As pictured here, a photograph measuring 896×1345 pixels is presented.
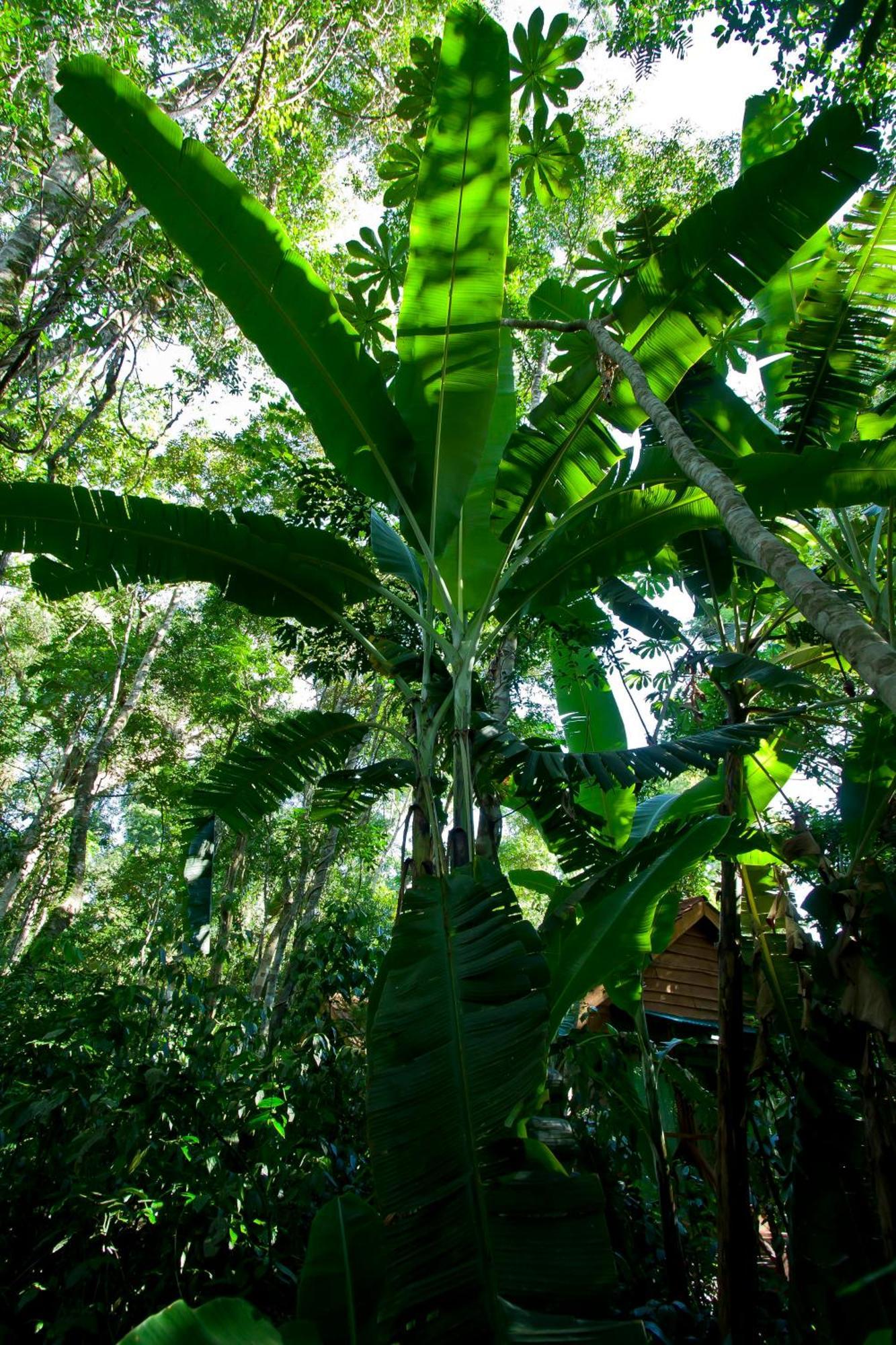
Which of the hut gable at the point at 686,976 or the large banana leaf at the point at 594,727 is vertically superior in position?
the large banana leaf at the point at 594,727

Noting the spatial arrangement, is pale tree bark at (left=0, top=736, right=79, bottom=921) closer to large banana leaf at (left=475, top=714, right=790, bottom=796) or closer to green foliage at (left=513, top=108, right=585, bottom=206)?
large banana leaf at (left=475, top=714, right=790, bottom=796)

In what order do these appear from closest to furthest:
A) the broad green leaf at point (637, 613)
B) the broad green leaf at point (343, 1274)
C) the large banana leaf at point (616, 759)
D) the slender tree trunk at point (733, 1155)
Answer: the broad green leaf at point (343, 1274) → the slender tree trunk at point (733, 1155) → the large banana leaf at point (616, 759) → the broad green leaf at point (637, 613)

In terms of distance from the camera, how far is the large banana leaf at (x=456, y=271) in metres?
2.64

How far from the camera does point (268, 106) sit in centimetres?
713

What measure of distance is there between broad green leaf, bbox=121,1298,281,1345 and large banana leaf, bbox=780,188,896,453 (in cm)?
464

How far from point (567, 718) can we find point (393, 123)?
462 inches

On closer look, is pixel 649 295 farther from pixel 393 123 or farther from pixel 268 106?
pixel 393 123

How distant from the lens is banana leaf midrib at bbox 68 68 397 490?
8.44 ft

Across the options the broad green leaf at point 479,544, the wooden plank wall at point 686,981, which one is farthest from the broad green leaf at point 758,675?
the wooden plank wall at point 686,981

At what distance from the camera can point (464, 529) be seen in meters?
3.29

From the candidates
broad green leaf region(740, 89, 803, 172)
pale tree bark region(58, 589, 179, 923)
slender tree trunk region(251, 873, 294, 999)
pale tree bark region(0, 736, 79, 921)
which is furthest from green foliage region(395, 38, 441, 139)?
pale tree bark region(0, 736, 79, 921)

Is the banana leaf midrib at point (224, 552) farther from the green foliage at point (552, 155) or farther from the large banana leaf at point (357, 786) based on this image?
the green foliage at point (552, 155)

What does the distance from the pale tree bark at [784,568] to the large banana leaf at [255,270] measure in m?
1.13

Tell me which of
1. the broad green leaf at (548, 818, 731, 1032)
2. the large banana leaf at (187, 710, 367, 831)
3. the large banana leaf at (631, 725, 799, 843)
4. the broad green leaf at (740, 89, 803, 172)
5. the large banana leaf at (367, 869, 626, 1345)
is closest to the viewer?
the large banana leaf at (367, 869, 626, 1345)
